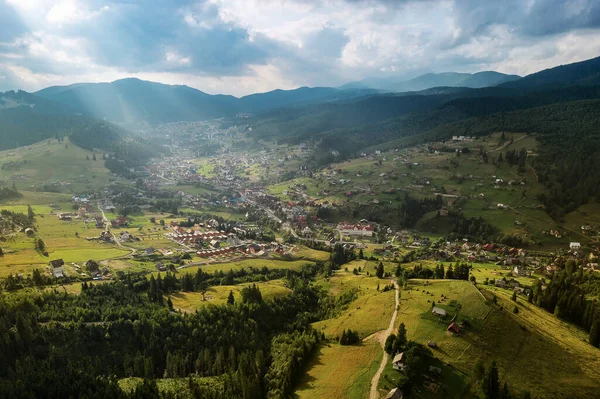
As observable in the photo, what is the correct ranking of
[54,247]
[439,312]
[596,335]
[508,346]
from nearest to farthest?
[508,346]
[439,312]
[596,335]
[54,247]

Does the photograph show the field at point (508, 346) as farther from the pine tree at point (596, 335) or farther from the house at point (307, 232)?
the house at point (307, 232)

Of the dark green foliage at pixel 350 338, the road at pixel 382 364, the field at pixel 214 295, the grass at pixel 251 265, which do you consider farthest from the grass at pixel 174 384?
the grass at pixel 251 265

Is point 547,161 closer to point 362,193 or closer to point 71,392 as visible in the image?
point 362,193

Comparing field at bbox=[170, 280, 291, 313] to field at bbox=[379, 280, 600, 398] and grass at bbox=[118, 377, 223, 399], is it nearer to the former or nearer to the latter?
grass at bbox=[118, 377, 223, 399]

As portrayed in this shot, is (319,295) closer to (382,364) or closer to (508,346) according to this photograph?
(382,364)

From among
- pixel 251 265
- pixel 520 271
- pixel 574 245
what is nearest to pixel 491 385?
pixel 520 271

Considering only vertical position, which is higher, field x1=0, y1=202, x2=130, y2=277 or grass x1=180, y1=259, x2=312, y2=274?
field x1=0, y1=202, x2=130, y2=277

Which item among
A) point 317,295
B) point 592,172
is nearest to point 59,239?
point 317,295

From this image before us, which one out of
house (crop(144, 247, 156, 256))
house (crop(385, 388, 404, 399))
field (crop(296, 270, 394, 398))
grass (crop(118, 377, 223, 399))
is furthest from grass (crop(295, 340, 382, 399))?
house (crop(144, 247, 156, 256))
